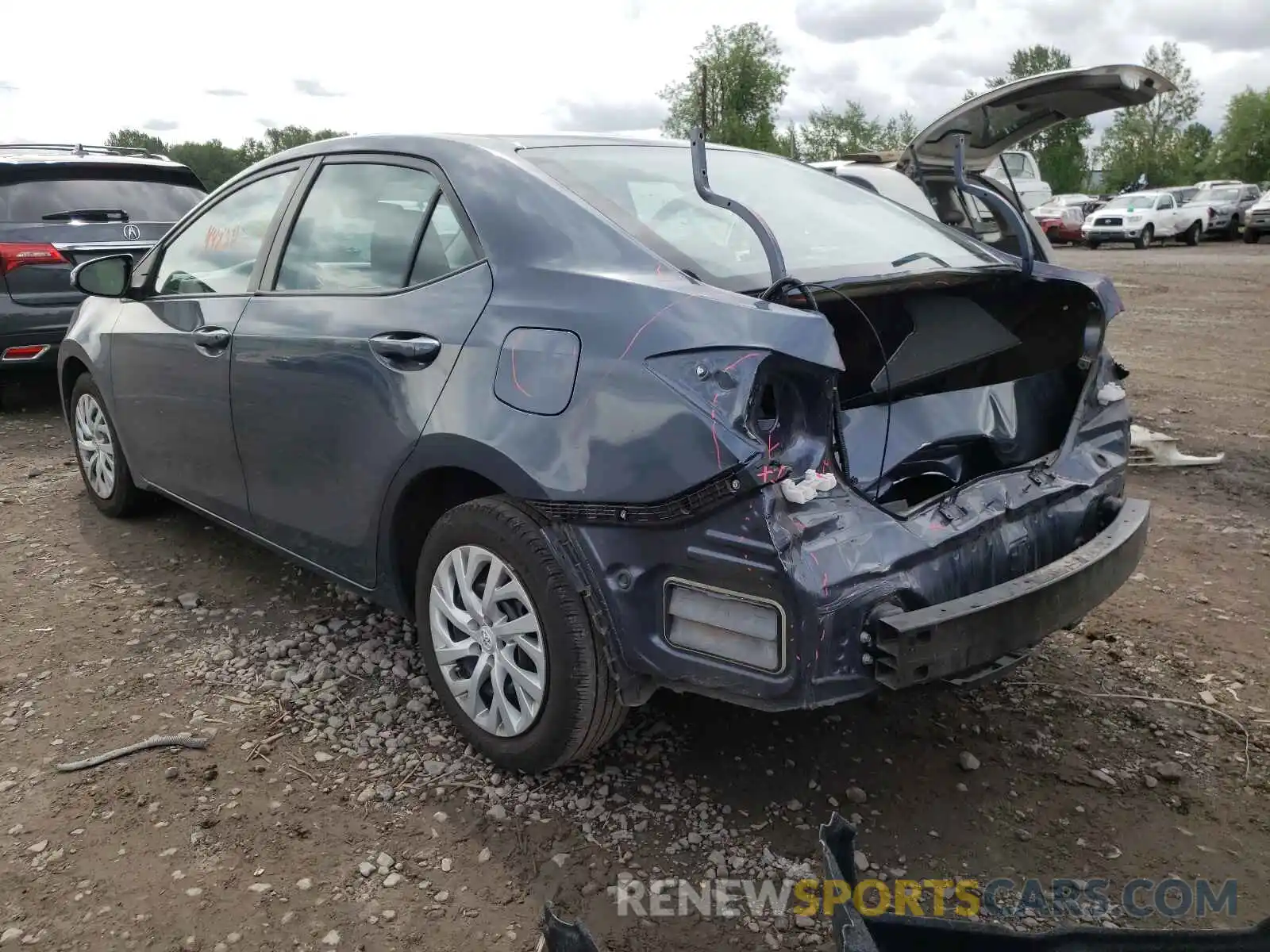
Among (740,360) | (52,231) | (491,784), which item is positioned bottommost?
(491,784)

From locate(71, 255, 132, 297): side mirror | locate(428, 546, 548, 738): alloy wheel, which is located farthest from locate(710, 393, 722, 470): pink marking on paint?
locate(71, 255, 132, 297): side mirror

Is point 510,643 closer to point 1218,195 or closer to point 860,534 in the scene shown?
point 860,534

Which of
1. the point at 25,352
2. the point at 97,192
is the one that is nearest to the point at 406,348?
the point at 25,352

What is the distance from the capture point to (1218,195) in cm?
2861

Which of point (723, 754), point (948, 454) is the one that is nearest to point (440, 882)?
point (723, 754)

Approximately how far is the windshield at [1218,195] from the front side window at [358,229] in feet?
100

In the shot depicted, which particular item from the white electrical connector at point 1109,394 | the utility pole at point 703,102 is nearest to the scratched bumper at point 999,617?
the white electrical connector at point 1109,394

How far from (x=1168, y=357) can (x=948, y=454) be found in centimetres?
744

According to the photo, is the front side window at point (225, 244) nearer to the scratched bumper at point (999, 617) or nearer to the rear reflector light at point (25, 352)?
the scratched bumper at point (999, 617)

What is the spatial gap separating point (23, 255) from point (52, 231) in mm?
249

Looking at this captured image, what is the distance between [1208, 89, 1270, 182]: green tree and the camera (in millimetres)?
57344

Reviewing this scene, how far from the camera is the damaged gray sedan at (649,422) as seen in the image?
2.18m

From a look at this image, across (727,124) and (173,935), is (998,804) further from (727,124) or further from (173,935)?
(727,124)

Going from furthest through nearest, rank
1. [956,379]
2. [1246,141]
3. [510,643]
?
[1246,141]
[956,379]
[510,643]
